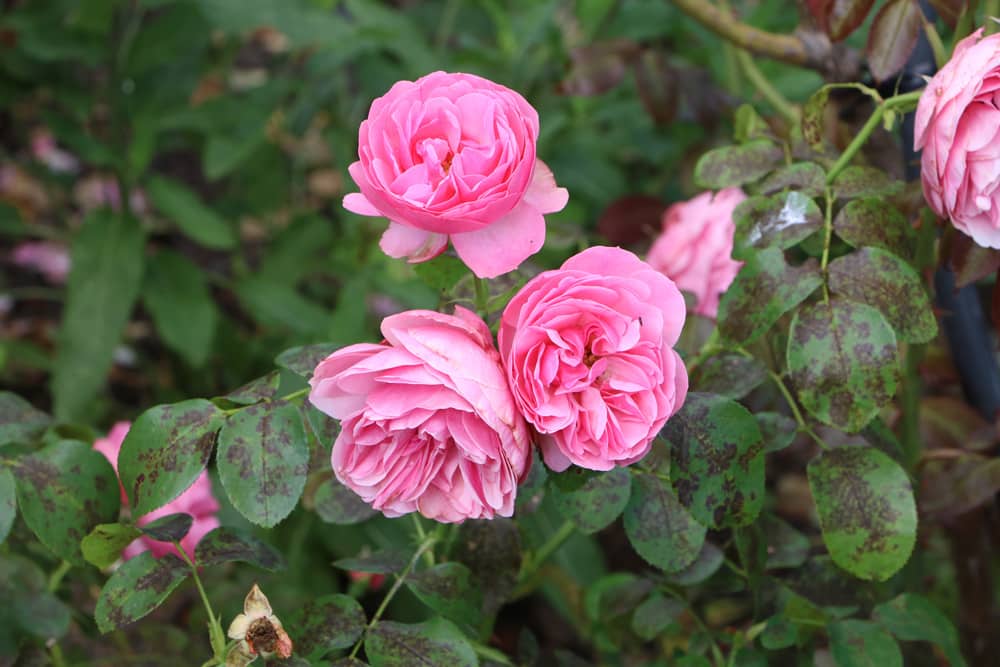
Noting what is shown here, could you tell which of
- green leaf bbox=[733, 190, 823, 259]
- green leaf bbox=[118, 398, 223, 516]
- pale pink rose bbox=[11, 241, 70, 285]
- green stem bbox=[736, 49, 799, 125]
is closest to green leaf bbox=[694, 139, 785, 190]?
green leaf bbox=[733, 190, 823, 259]

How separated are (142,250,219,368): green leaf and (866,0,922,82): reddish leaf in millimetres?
1057

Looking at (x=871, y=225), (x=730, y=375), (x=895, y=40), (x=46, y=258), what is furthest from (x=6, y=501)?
(x=46, y=258)

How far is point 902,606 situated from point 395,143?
1.70ft

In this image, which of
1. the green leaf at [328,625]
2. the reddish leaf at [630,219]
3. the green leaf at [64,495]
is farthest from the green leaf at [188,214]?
the green leaf at [328,625]

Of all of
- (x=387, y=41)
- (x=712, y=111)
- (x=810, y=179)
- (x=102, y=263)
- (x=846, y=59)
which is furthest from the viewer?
(x=102, y=263)

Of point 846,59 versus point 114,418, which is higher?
point 846,59

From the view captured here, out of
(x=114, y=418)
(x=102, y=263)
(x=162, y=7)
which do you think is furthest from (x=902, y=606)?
(x=162, y=7)

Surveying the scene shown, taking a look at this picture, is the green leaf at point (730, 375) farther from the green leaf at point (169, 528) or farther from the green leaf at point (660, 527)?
the green leaf at point (169, 528)

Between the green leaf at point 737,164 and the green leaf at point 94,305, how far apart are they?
3.29 ft

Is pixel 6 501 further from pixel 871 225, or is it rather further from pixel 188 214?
pixel 188 214

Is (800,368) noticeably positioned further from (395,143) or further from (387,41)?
(387,41)

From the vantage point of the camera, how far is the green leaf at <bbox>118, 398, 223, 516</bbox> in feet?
2.22

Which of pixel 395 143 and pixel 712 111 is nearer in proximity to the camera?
pixel 395 143

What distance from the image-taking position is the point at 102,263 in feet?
5.20
